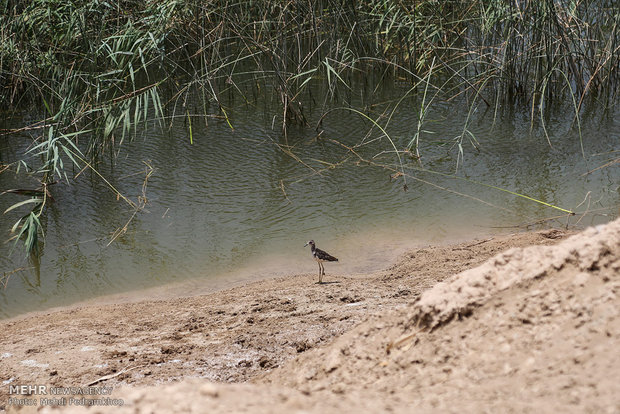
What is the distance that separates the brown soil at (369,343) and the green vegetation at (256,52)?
198 centimetres

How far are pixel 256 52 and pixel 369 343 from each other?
4995mm

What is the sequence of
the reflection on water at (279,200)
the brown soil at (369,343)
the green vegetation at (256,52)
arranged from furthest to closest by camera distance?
the green vegetation at (256,52), the reflection on water at (279,200), the brown soil at (369,343)

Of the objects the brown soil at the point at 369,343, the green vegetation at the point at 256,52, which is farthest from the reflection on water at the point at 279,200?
the brown soil at the point at 369,343

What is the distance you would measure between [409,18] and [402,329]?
18.9 feet

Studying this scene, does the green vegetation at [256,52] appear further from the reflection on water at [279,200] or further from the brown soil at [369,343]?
the brown soil at [369,343]

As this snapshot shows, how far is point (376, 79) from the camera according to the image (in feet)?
29.5

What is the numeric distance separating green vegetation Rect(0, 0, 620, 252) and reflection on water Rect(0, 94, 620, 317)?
280mm

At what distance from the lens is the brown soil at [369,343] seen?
2.33m

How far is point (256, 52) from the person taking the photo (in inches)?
295

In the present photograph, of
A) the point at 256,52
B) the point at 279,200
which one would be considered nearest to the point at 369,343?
the point at 279,200

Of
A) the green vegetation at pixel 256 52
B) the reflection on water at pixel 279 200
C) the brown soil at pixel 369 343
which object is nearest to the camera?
the brown soil at pixel 369 343

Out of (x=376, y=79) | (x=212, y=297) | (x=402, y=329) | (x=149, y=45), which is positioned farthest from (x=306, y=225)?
(x=376, y=79)

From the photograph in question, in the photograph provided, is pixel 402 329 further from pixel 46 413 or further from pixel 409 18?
pixel 409 18

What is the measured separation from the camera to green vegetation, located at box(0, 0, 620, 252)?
251 inches
